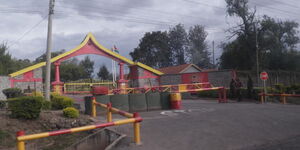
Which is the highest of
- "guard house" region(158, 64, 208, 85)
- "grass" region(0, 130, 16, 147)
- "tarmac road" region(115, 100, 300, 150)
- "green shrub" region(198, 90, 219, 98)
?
"guard house" region(158, 64, 208, 85)

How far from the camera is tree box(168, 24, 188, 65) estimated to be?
2506 inches

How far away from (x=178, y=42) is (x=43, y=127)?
55320 mm

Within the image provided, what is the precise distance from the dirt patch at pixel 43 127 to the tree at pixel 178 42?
53.3 m

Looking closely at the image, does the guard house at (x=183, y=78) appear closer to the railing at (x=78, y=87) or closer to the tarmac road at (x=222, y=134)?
the railing at (x=78, y=87)

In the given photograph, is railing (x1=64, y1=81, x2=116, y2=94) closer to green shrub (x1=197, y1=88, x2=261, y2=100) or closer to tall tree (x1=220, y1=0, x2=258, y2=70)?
green shrub (x1=197, y1=88, x2=261, y2=100)

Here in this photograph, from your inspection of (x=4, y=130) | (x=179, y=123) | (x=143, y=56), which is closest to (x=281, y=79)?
(x=179, y=123)

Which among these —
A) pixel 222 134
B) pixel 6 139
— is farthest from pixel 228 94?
pixel 6 139

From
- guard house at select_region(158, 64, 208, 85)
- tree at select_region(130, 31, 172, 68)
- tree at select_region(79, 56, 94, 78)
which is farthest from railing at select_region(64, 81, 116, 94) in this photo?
tree at select_region(79, 56, 94, 78)

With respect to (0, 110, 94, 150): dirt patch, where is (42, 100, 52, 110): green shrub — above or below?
above

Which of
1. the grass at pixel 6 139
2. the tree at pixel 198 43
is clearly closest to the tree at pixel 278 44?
the tree at pixel 198 43

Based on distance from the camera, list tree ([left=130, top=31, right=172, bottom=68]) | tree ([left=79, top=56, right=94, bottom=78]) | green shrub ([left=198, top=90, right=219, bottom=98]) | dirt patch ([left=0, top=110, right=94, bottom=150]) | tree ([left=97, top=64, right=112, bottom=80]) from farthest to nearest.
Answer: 1. tree ([left=79, top=56, right=94, bottom=78])
2. tree ([left=97, top=64, right=112, bottom=80])
3. tree ([left=130, top=31, right=172, bottom=68])
4. green shrub ([left=198, top=90, right=219, bottom=98])
5. dirt patch ([left=0, top=110, right=94, bottom=150])

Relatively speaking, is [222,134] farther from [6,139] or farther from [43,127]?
[6,139]

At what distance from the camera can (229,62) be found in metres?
47.6

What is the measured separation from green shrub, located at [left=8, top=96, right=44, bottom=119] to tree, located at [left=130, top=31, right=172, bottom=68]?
170 feet
